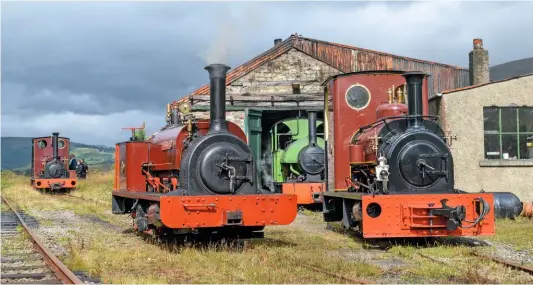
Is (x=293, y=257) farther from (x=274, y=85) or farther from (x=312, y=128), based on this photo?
(x=274, y=85)

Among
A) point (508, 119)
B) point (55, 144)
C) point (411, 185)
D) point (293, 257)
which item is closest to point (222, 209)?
point (293, 257)

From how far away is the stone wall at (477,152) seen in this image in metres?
15.8

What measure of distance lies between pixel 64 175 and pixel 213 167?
21.5 m

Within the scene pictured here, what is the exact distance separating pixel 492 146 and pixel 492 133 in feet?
1.05

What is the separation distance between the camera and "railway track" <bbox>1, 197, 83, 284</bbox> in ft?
23.9

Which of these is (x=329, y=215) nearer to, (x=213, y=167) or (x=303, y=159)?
(x=213, y=167)

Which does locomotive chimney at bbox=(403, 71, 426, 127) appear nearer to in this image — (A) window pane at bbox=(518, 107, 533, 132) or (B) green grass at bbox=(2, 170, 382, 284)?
(B) green grass at bbox=(2, 170, 382, 284)

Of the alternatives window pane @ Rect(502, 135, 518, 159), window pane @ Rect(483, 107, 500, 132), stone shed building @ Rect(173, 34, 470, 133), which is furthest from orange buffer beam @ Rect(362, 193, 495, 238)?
stone shed building @ Rect(173, 34, 470, 133)

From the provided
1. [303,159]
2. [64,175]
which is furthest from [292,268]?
[64,175]

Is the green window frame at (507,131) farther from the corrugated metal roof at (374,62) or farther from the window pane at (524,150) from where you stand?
the corrugated metal roof at (374,62)

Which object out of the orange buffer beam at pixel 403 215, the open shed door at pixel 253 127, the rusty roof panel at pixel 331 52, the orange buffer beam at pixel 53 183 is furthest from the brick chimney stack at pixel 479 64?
the orange buffer beam at pixel 53 183

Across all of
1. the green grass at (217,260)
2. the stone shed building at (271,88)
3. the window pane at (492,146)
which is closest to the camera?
the green grass at (217,260)

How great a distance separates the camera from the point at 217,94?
983cm

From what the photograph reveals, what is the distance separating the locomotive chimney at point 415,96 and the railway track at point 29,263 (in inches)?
218
